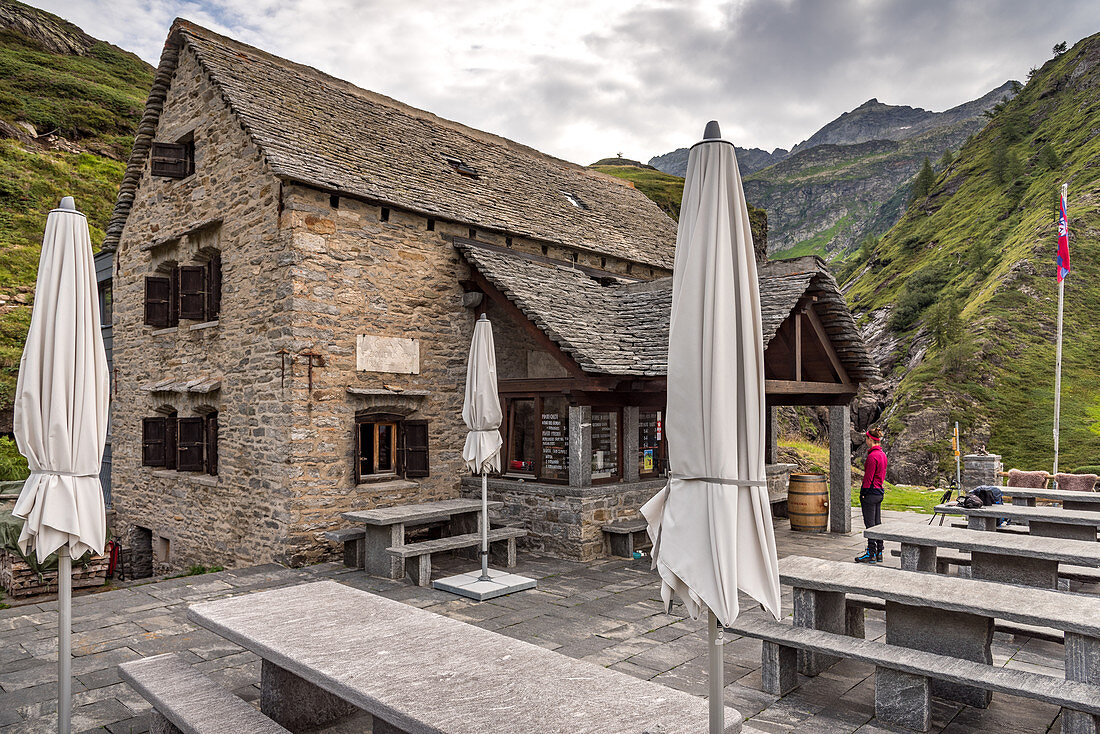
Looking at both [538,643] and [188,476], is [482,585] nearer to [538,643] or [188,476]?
[538,643]

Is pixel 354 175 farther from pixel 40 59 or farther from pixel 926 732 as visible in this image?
pixel 40 59

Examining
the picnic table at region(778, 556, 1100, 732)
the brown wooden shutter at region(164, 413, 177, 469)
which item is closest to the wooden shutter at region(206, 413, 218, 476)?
the brown wooden shutter at region(164, 413, 177, 469)

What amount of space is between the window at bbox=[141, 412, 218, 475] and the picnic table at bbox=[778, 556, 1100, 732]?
29.2 feet

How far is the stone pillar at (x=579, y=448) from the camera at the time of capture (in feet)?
30.0

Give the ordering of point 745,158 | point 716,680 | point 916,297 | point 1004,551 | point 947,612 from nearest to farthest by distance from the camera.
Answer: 1. point 716,680
2. point 947,612
3. point 1004,551
4. point 916,297
5. point 745,158

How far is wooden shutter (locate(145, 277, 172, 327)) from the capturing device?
10.9 m

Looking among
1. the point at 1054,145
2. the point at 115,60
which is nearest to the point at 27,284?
the point at 115,60

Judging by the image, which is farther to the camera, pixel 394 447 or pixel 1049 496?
pixel 394 447

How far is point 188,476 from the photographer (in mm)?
10516

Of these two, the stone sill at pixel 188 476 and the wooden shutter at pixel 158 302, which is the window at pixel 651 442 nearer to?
the stone sill at pixel 188 476

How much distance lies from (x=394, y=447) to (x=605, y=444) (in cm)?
342

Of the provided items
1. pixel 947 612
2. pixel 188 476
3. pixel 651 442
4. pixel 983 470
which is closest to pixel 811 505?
pixel 651 442

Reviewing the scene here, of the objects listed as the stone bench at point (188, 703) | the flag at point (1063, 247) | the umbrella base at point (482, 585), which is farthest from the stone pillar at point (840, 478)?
the stone bench at point (188, 703)

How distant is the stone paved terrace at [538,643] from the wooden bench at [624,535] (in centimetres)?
53
